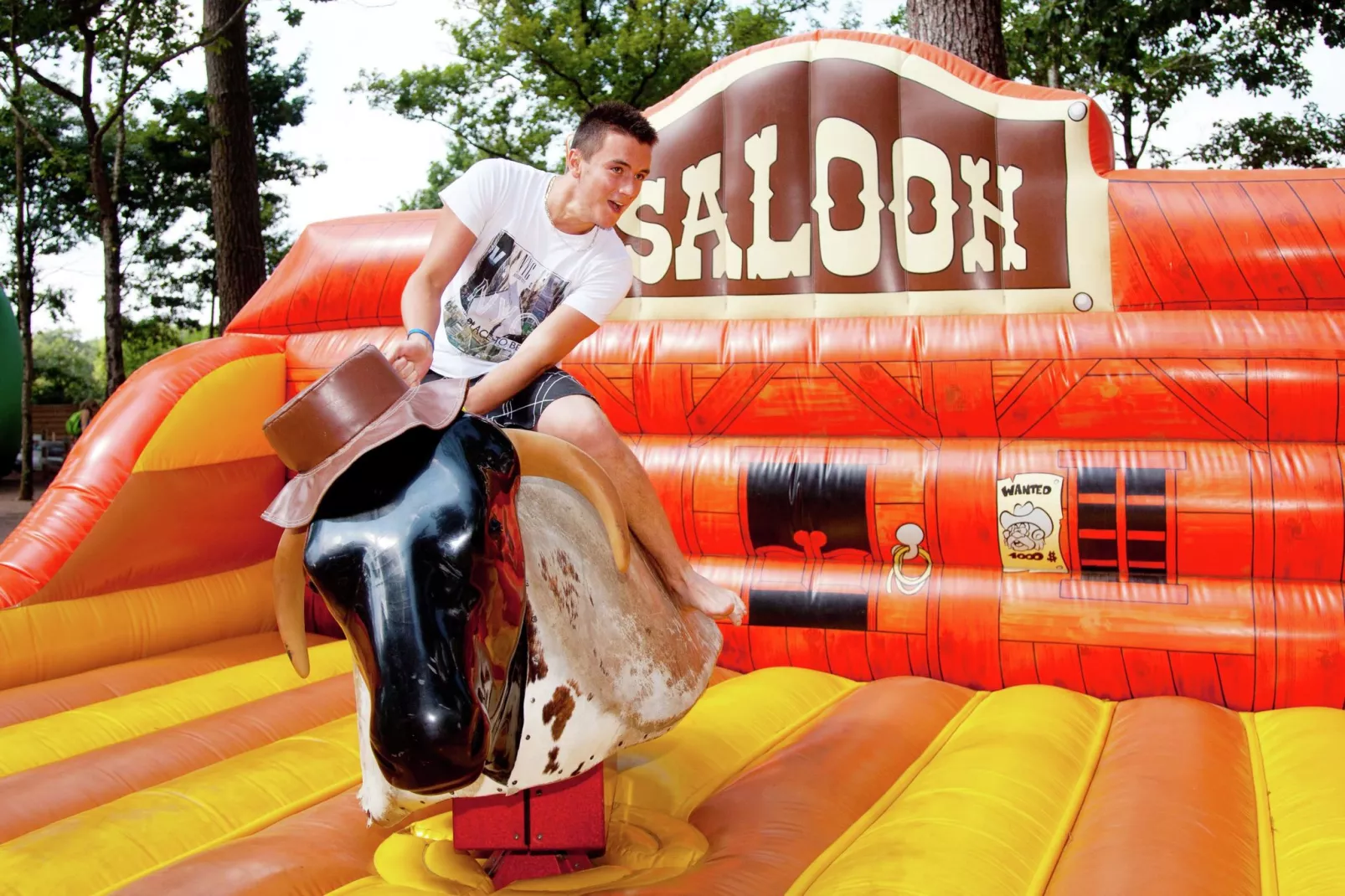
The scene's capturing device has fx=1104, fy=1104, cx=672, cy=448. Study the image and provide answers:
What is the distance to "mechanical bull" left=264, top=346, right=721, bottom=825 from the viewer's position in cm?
138

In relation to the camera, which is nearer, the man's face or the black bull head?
the black bull head

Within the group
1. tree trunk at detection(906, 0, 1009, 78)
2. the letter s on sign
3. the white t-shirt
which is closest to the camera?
the white t-shirt

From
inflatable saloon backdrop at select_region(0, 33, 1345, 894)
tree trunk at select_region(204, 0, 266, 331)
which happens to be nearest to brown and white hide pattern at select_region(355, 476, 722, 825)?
inflatable saloon backdrop at select_region(0, 33, 1345, 894)

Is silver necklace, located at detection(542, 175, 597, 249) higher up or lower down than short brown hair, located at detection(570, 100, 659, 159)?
lower down

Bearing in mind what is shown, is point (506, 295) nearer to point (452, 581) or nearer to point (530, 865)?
point (452, 581)

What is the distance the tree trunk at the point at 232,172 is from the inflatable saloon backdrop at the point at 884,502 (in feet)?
12.6

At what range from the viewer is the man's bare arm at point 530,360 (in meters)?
2.03

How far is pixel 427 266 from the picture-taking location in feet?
6.95

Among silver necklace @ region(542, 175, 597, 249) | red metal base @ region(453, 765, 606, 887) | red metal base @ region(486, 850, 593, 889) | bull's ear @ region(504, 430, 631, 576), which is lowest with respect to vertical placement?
red metal base @ region(486, 850, 593, 889)

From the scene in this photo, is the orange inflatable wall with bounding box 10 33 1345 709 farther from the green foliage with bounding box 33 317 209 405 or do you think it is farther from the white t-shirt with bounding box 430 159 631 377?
the green foliage with bounding box 33 317 209 405

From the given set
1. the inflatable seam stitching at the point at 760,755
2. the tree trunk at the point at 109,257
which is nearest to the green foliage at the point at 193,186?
the tree trunk at the point at 109,257

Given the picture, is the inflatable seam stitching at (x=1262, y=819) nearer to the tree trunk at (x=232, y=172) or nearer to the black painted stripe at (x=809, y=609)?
the black painted stripe at (x=809, y=609)

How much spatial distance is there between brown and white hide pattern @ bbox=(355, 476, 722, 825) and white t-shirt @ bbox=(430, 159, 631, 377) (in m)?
0.44

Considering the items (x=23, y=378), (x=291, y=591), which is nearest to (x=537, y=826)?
(x=291, y=591)
